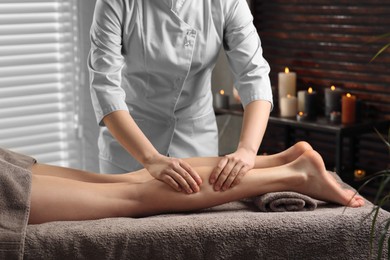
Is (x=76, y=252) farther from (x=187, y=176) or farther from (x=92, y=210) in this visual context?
(x=187, y=176)

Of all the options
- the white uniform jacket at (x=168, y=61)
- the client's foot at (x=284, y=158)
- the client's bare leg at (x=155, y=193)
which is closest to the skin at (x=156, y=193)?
the client's bare leg at (x=155, y=193)

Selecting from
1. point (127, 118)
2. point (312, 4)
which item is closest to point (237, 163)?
point (127, 118)

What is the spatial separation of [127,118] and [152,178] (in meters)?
0.20

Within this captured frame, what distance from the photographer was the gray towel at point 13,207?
183 cm

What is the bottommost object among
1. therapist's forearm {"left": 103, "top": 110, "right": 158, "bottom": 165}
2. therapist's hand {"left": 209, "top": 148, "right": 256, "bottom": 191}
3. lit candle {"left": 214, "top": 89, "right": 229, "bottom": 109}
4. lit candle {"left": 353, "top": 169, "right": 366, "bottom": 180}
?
lit candle {"left": 353, "top": 169, "right": 366, "bottom": 180}

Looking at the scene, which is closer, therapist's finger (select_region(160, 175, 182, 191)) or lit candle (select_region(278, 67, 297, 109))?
therapist's finger (select_region(160, 175, 182, 191))

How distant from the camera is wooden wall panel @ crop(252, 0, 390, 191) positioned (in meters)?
3.63

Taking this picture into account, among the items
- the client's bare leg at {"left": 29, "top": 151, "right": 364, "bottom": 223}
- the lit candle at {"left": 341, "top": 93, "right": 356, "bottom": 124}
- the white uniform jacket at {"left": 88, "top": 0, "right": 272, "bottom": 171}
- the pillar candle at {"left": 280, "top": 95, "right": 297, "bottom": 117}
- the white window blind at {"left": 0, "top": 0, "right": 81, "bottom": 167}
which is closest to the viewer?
the client's bare leg at {"left": 29, "top": 151, "right": 364, "bottom": 223}

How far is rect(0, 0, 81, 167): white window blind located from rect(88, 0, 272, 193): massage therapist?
1.39 metres

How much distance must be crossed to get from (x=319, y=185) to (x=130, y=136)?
1.88ft

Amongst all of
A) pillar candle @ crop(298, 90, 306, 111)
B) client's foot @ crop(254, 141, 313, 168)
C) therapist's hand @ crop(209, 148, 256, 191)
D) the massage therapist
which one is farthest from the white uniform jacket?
pillar candle @ crop(298, 90, 306, 111)

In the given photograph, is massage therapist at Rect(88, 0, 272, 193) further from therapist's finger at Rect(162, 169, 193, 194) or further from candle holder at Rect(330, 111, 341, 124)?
candle holder at Rect(330, 111, 341, 124)

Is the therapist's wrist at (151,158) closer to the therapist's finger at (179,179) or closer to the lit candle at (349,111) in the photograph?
the therapist's finger at (179,179)

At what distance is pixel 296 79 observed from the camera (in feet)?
13.2
